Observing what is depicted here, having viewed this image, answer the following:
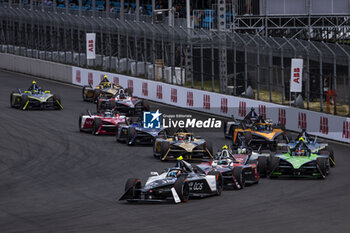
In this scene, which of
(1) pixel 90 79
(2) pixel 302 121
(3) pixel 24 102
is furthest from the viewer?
(1) pixel 90 79

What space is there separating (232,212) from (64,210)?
152 inches

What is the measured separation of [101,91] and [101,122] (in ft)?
30.9

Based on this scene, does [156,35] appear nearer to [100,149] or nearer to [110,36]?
[110,36]

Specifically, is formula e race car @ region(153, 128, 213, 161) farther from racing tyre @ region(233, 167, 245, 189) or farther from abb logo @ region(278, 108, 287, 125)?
abb logo @ region(278, 108, 287, 125)

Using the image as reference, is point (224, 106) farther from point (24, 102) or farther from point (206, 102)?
point (24, 102)

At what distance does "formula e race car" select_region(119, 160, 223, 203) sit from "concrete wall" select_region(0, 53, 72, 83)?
109 ft

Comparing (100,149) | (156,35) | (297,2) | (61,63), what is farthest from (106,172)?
(61,63)

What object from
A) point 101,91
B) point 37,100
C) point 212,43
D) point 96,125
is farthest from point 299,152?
point 101,91

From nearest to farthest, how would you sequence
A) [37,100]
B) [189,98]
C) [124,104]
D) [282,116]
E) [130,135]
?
1. [130,135]
2. [282,116]
3. [124,104]
4. [37,100]
5. [189,98]

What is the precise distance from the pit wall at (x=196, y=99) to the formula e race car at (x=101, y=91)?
2.62 meters

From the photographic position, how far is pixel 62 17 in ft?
186

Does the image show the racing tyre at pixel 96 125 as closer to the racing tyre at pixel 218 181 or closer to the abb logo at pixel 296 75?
the abb logo at pixel 296 75

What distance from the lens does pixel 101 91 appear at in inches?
1741

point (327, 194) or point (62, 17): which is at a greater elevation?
point (62, 17)
